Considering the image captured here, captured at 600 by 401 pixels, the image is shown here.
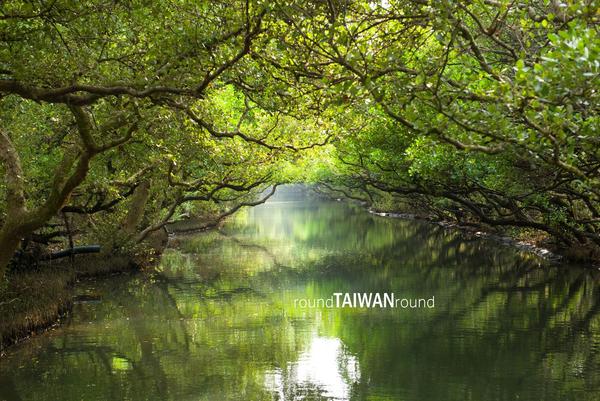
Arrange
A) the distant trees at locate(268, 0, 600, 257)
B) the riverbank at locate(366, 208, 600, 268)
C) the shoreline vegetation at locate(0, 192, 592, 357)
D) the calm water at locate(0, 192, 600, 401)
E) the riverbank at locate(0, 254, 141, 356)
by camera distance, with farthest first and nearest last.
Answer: the riverbank at locate(366, 208, 600, 268)
the shoreline vegetation at locate(0, 192, 592, 357)
the riverbank at locate(0, 254, 141, 356)
the calm water at locate(0, 192, 600, 401)
the distant trees at locate(268, 0, 600, 257)

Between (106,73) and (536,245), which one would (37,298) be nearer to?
(106,73)

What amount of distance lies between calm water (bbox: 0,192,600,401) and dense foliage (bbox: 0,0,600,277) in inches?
114

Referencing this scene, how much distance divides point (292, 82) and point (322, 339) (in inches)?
238

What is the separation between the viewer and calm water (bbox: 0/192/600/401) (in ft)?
34.4

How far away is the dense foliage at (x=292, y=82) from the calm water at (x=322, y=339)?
2.91 m

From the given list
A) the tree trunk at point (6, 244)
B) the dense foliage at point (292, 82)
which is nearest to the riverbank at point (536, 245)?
the dense foliage at point (292, 82)

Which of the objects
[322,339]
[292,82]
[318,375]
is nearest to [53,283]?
[322,339]

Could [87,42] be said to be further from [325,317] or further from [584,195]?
[584,195]

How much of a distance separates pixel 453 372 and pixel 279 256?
60.6ft

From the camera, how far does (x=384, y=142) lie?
2730cm

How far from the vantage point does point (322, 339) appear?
534 inches

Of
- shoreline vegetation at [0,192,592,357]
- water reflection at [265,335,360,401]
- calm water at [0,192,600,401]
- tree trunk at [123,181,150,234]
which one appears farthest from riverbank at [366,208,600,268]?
tree trunk at [123,181,150,234]

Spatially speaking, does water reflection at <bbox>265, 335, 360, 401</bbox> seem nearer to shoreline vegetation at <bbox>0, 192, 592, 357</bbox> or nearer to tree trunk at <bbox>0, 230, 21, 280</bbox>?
tree trunk at <bbox>0, 230, 21, 280</bbox>

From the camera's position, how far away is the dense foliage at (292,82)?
664cm
